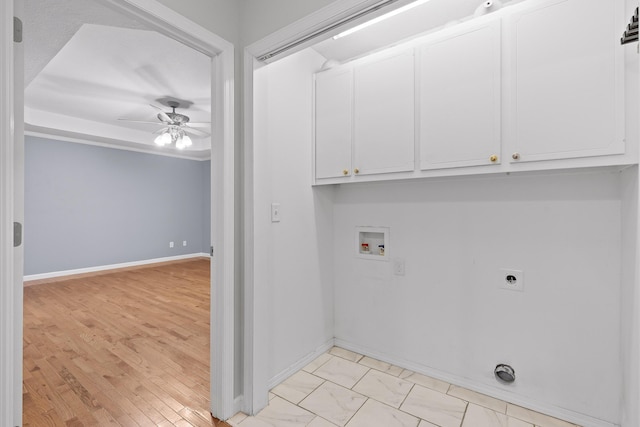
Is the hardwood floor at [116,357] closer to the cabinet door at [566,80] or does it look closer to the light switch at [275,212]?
the light switch at [275,212]

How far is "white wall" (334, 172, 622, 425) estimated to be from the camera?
5.01 ft

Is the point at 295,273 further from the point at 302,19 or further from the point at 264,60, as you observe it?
the point at 302,19

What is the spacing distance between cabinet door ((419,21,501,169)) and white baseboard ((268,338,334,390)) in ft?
5.44

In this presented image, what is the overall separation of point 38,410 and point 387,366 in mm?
2247

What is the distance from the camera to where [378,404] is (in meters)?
1.77

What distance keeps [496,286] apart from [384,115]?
1323 mm

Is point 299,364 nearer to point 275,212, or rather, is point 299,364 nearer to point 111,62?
point 275,212

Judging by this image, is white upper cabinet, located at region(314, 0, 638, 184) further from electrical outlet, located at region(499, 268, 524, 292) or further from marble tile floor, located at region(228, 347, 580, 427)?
marble tile floor, located at region(228, 347, 580, 427)

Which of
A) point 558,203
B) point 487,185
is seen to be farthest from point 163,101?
point 558,203

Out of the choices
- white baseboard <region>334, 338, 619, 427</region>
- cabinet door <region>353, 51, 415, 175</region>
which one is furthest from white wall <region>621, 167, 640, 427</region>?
cabinet door <region>353, 51, 415, 175</region>

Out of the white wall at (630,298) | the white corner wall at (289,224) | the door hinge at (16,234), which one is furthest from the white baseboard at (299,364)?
the white wall at (630,298)

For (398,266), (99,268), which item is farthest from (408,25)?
(99,268)

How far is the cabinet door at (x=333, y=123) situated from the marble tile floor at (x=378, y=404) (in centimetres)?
147

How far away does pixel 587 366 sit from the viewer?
1.55 meters
